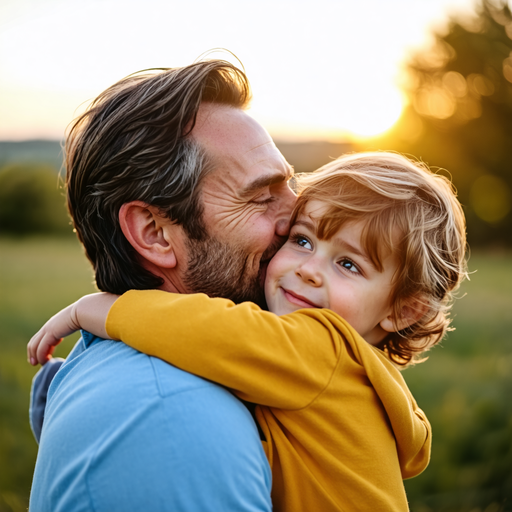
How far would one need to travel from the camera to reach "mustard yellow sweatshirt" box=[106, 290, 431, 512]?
142cm

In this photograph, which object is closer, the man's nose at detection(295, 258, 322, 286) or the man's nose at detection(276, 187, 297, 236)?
the man's nose at detection(295, 258, 322, 286)

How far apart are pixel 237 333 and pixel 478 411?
610 centimetres

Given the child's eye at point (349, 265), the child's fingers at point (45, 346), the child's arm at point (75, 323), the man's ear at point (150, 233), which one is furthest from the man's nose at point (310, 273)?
the child's fingers at point (45, 346)

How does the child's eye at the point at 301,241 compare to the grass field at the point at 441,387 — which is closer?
the child's eye at the point at 301,241

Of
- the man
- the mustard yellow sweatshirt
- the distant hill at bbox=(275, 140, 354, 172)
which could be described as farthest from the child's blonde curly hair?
the distant hill at bbox=(275, 140, 354, 172)

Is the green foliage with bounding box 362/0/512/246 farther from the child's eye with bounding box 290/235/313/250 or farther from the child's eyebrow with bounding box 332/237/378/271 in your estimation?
the child's eyebrow with bounding box 332/237/378/271

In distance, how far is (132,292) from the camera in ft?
5.46

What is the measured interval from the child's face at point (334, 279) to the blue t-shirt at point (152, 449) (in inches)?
21.7

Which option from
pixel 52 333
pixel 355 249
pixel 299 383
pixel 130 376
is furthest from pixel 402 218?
pixel 52 333

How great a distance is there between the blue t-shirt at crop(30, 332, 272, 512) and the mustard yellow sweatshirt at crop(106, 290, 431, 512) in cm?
8

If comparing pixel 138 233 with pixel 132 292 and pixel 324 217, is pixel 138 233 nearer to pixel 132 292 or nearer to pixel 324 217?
pixel 132 292

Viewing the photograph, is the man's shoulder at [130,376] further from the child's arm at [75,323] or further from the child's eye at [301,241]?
the child's eye at [301,241]

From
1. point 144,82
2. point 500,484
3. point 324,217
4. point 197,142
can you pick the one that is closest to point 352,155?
point 324,217

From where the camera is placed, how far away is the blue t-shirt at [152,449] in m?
1.21
